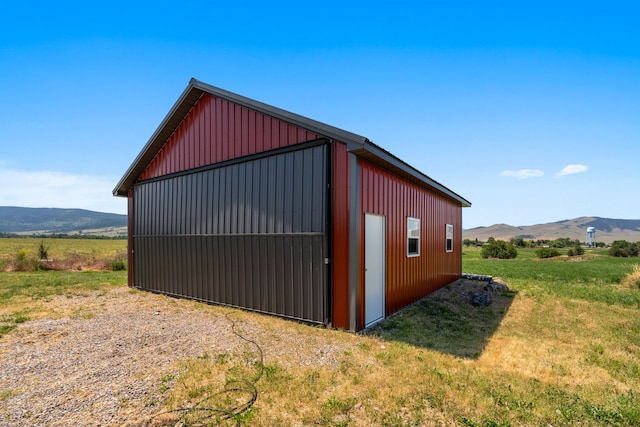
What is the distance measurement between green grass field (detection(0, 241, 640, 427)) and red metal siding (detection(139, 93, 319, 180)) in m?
4.14

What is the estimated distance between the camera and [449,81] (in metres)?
9.63

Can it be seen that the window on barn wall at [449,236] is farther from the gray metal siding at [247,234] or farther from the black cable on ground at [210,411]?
the black cable on ground at [210,411]

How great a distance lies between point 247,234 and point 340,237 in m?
2.67

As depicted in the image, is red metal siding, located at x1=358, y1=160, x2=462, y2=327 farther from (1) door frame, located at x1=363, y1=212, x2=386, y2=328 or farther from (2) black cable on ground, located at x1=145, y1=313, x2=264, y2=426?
(2) black cable on ground, located at x1=145, y1=313, x2=264, y2=426

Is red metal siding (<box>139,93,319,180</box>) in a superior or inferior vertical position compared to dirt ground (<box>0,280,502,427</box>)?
superior

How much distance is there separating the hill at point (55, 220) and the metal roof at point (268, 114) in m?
153

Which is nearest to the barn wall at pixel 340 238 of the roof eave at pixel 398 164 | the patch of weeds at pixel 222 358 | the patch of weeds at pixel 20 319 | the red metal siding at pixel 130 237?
the roof eave at pixel 398 164

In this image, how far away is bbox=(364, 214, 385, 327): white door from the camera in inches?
247

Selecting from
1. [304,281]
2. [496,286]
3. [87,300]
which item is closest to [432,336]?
[304,281]

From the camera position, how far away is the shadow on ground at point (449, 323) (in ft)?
17.6

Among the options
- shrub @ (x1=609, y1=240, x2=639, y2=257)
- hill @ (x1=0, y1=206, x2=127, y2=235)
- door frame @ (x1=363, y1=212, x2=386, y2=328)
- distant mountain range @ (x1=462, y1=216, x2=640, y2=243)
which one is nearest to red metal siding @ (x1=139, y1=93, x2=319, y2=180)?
door frame @ (x1=363, y1=212, x2=386, y2=328)

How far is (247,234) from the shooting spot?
748 centimetres

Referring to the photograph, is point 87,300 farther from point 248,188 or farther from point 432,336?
point 432,336

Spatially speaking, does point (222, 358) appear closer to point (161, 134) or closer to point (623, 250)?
point (161, 134)
